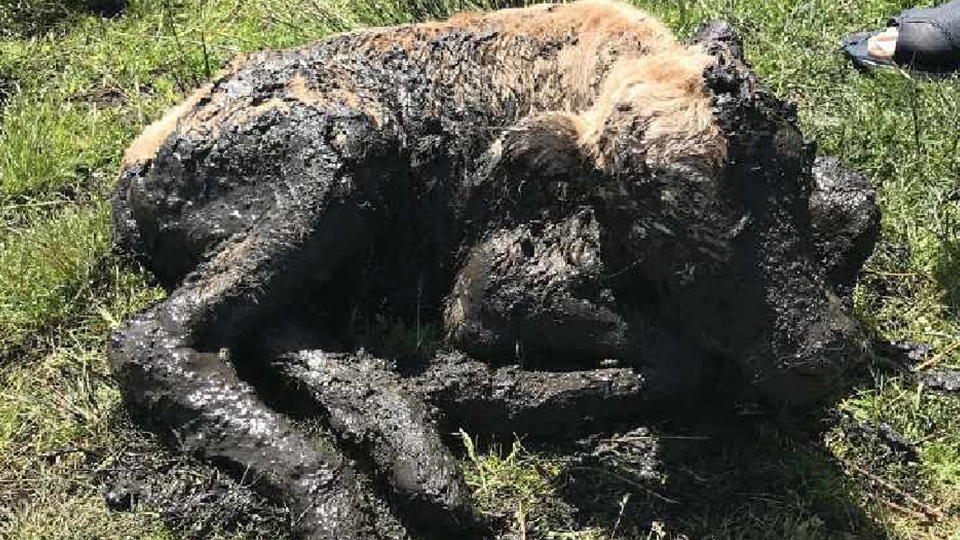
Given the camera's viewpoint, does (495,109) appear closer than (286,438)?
No

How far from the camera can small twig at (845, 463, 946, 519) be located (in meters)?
4.04

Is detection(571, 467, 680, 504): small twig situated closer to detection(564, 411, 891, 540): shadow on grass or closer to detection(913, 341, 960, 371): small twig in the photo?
detection(564, 411, 891, 540): shadow on grass

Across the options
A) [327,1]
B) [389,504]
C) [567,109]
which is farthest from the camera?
[327,1]

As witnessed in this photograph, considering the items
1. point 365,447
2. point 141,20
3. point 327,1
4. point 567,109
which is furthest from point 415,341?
point 141,20

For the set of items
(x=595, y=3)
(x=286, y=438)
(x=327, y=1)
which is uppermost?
(x=595, y=3)

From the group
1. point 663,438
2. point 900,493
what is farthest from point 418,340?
point 900,493

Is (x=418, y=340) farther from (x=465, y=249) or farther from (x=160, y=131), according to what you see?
(x=160, y=131)

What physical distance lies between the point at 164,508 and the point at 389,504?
748 mm

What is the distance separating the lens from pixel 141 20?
22.9 ft

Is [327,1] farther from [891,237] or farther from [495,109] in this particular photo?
[891,237]

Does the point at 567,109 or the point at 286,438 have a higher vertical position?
the point at 567,109

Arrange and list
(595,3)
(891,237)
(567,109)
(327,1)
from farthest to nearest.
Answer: (327,1), (891,237), (595,3), (567,109)

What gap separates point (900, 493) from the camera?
13.4ft

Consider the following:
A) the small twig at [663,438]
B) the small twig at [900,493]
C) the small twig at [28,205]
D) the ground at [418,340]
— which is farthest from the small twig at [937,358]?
the small twig at [28,205]
